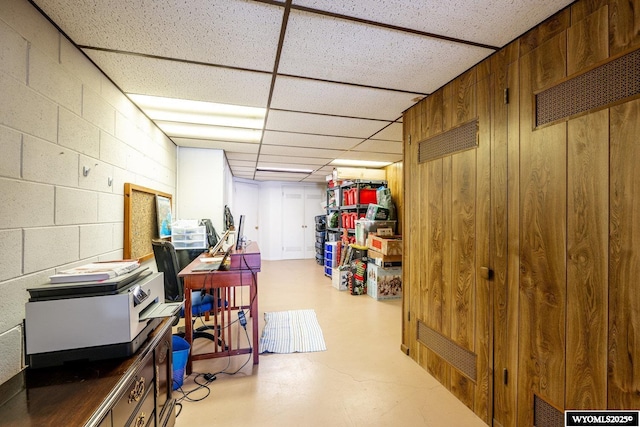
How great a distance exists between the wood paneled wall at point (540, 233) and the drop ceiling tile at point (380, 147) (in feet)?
4.80

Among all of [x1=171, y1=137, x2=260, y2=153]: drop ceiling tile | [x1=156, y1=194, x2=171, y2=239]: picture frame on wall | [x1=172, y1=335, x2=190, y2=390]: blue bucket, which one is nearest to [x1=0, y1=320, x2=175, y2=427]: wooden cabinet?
[x1=172, y1=335, x2=190, y2=390]: blue bucket

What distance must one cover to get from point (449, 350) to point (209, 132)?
3.32 meters

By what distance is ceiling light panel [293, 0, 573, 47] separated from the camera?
1247 mm

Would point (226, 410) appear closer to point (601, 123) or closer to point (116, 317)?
point (116, 317)

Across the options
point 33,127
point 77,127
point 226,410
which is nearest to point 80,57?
point 77,127

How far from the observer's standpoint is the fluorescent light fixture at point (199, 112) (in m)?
2.38

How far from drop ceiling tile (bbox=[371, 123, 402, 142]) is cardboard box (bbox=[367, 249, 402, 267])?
174 cm

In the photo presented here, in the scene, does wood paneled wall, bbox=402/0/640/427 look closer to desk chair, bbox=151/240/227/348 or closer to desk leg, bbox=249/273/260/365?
desk leg, bbox=249/273/260/365

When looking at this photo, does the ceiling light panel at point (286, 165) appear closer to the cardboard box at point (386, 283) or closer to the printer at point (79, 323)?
the cardboard box at point (386, 283)

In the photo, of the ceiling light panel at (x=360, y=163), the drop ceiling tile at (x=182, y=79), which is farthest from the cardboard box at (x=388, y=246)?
the drop ceiling tile at (x=182, y=79)

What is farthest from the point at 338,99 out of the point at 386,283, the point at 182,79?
the point at 386,283

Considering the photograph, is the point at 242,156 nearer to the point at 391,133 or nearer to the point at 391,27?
the point at 391,133

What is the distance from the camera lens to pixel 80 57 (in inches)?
62.6

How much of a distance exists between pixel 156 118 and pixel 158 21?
1.64m
